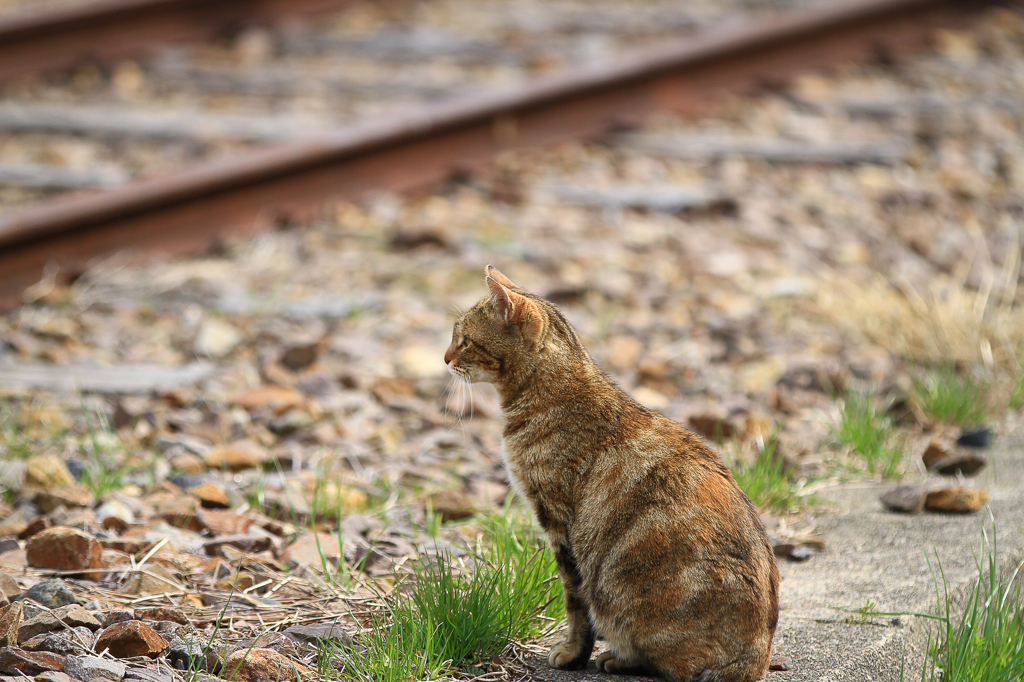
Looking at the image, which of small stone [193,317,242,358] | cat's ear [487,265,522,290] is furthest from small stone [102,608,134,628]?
small stone [193,317,242,358]

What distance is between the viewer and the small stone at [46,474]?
297 cm

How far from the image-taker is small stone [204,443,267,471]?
3.19m

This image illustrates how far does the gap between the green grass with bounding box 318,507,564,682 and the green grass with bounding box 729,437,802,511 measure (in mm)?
732

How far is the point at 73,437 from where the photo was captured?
3.37 meters

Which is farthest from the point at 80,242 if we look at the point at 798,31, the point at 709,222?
the point at 798,31

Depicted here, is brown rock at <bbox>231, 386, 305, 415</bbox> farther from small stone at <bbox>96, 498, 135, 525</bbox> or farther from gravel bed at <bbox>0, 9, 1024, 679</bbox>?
small stone at <bbox>96, 498, 135, 525</bbox>

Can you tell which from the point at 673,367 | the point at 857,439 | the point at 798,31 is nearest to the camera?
the point at 857,439

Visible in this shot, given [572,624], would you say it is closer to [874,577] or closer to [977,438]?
[874,577]

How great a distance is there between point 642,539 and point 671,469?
6.4 inches

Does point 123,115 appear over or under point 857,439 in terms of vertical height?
over

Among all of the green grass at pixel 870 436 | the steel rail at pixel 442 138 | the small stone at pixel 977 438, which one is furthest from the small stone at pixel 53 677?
the steel rail at pixel 442 138

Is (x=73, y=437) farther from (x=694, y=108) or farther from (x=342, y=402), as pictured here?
(x=694, y=108)

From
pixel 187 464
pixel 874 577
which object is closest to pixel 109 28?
pixel 187 464

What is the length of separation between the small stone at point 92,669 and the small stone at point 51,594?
294mm
